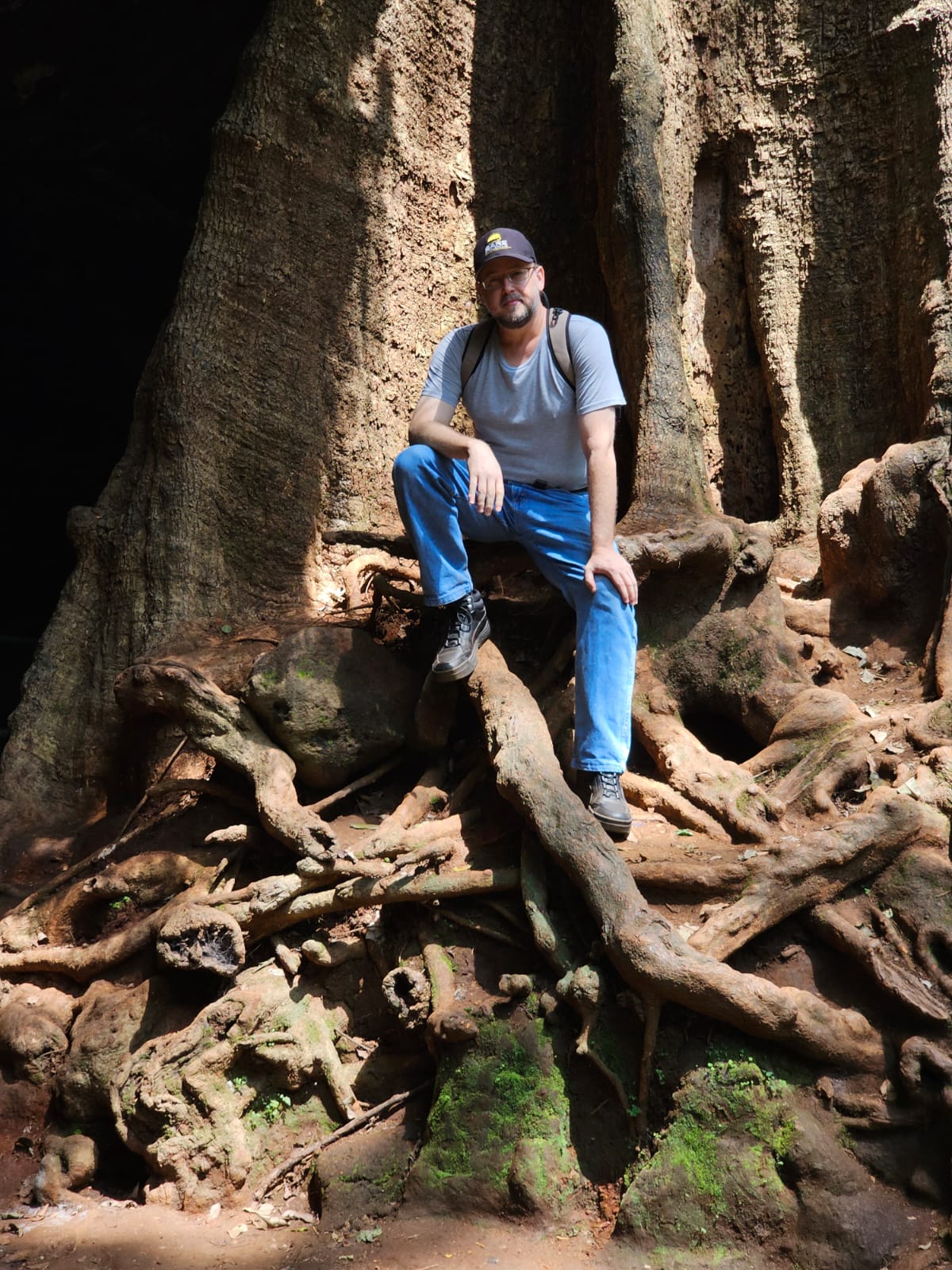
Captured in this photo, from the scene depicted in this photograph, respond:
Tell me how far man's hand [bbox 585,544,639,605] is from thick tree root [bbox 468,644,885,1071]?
22.0 inches

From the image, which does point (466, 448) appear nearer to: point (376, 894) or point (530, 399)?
point (530, 399)

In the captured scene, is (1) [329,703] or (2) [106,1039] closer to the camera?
(2) [106,1039]

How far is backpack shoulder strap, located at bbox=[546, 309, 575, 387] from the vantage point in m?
3.60

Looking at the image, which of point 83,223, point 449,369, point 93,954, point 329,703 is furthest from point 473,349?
point 83,223

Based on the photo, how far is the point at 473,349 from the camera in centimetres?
376

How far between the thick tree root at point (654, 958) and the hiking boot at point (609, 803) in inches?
3.9

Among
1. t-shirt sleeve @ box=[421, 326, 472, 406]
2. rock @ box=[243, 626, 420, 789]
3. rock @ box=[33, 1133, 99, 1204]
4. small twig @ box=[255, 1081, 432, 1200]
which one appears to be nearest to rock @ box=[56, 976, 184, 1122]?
rock @ box=[33, 1133, 99, 1204]

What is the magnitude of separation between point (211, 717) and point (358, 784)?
0.57m

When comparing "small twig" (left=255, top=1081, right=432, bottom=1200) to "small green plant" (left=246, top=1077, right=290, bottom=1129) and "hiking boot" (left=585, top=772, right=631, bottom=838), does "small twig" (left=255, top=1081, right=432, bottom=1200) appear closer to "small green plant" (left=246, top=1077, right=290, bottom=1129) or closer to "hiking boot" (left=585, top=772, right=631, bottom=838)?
"small green plant" (left=246, top=1077, right=290, bottom=1129)

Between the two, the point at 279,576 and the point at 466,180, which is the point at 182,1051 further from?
the point at 466,180

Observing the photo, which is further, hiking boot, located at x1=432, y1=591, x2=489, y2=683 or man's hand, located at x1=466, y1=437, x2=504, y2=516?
hiking boot, located at x1=432, y1=591, x2=489, y2=683

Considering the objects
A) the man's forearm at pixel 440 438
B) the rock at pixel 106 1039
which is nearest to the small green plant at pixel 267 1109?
the rock at pixel 106 1039

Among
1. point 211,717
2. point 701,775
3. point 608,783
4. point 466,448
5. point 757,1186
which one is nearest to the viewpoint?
point 757,1186

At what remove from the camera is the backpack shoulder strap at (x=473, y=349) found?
3750 mm
